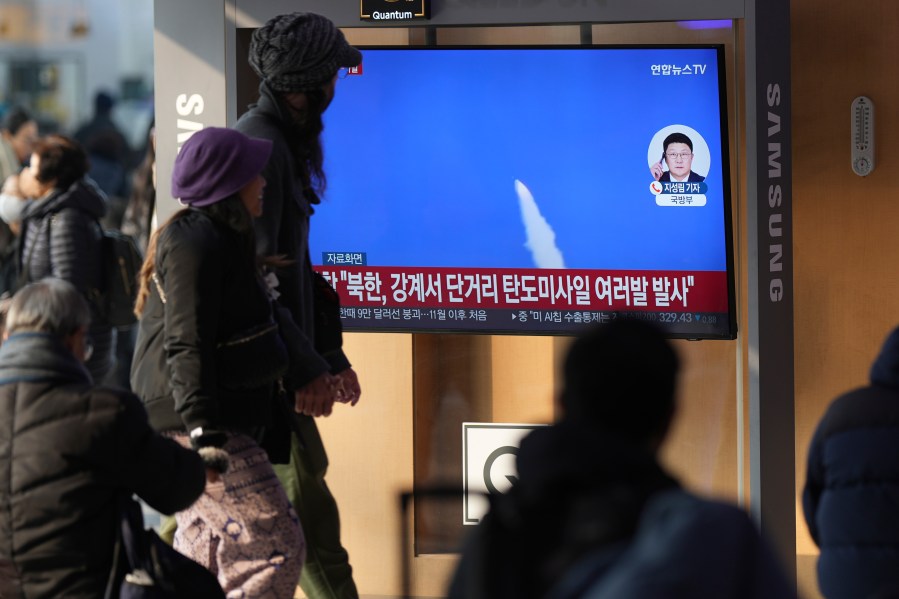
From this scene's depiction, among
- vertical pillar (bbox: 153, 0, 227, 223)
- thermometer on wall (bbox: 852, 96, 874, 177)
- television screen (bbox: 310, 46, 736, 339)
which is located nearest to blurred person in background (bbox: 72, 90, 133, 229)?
vertical pillar (bbox: 153, 0, 227, 223)

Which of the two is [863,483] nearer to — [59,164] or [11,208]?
[59,164]

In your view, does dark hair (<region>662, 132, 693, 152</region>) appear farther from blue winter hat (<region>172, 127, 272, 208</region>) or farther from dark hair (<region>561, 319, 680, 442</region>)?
dark hair (<region>561, 319, 680, 442</region>)

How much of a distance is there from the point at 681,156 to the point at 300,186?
1.30m

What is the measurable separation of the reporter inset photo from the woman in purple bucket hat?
59.7 inches

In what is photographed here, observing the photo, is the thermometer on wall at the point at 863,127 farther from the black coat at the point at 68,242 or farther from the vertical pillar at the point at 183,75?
the black coat at the point at 68,242

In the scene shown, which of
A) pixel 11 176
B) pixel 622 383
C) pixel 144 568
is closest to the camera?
pixel 622 383

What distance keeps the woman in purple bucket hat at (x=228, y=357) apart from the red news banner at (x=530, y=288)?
1.21 metres

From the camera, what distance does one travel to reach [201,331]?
307 centimetres

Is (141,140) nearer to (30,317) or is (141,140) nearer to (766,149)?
(766,149)

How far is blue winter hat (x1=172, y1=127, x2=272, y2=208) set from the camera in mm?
3199

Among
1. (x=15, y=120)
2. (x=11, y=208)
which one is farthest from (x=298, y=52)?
(x=15, y=120)

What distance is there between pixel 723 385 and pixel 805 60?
1.16 m

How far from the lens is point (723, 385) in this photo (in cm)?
477

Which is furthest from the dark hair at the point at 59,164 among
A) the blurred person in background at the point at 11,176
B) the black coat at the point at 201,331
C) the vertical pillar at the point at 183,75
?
the black coat at the point at 201,331
